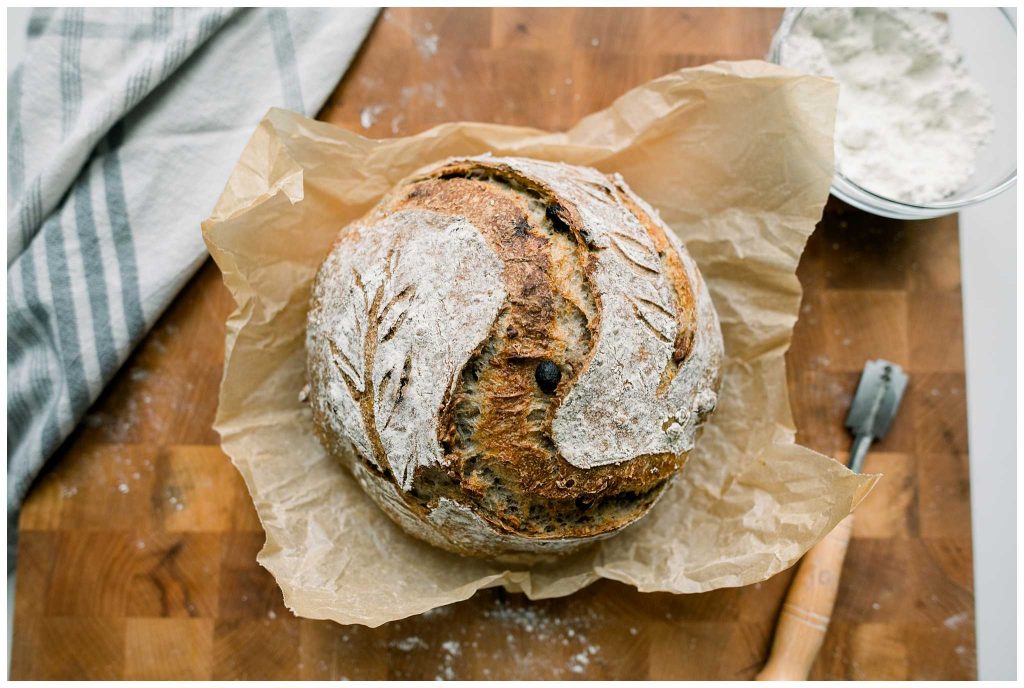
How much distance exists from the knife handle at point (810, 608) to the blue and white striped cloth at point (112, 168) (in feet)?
4.13

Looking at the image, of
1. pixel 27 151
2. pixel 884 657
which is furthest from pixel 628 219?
pixel 27 151

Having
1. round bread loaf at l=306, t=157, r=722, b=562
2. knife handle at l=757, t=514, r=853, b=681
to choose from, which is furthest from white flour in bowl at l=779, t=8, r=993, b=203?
knife handle at l=757, t=514, r=853, b=681

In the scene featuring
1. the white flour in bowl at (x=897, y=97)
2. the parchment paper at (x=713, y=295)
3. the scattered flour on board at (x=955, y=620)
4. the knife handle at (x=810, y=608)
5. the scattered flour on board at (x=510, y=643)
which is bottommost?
the scattered flour on board at (x=510, y=643)

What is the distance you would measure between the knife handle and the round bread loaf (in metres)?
0.40

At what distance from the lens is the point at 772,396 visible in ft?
4.42

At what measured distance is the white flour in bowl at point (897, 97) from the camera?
4.44ft

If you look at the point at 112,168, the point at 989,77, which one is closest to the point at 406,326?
the point at 112,168

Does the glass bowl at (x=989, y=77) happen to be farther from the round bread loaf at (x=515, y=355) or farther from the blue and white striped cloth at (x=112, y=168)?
the blue and white striped cloth at (x=112, y=168)

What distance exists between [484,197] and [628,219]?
23cm

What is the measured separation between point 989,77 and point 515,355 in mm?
1081

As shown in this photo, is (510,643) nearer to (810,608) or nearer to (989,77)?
(810,608)

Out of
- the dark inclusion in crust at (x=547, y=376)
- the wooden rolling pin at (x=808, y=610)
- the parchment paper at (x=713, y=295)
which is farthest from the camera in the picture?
the wooden rolling pin at (x=808, y=610)

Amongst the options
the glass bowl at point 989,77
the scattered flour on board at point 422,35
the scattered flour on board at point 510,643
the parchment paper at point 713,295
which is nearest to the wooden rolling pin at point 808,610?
the parchment paper at point 713,295

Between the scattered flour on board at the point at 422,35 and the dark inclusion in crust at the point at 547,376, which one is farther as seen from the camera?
the scattered flour on board at the point at 422,35
